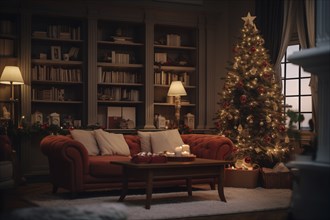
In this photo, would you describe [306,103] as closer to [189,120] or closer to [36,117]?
[189,120]

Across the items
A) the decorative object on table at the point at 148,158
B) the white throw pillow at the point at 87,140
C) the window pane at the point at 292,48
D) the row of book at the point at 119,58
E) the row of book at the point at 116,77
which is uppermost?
the window pane at the point at 292,48

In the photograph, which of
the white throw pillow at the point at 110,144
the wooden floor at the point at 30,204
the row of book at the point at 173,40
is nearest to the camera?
the wooden floor at the point at 30,204

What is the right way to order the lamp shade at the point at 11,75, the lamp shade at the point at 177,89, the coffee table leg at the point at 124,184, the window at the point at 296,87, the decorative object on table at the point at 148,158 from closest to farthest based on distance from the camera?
the decorative object on table at the point at 148,158
the coffee table leg at the point at 124,184
the lamp shade at the point at 11,75
the window at the point at 296,87
the lamp shade at the point at 177,89

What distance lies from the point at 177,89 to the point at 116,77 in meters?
1.11

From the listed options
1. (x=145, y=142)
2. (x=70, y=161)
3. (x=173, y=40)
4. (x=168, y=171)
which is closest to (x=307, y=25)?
(x=173, y=40)

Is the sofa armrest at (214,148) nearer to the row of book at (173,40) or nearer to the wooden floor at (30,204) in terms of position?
the wooden floor at (30,204)

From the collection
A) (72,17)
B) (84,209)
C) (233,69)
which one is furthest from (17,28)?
(84,209)

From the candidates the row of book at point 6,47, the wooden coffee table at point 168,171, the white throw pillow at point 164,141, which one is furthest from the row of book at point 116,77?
the wooden coffee table at point 168,171

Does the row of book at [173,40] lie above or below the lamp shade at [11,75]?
above

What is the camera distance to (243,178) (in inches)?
307

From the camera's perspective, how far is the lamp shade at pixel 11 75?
8.18m

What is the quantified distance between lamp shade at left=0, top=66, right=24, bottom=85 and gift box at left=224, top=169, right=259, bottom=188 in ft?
11.3

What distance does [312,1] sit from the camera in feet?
26.6

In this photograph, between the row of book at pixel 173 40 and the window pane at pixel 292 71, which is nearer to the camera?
the window pane at pixel 292 71
